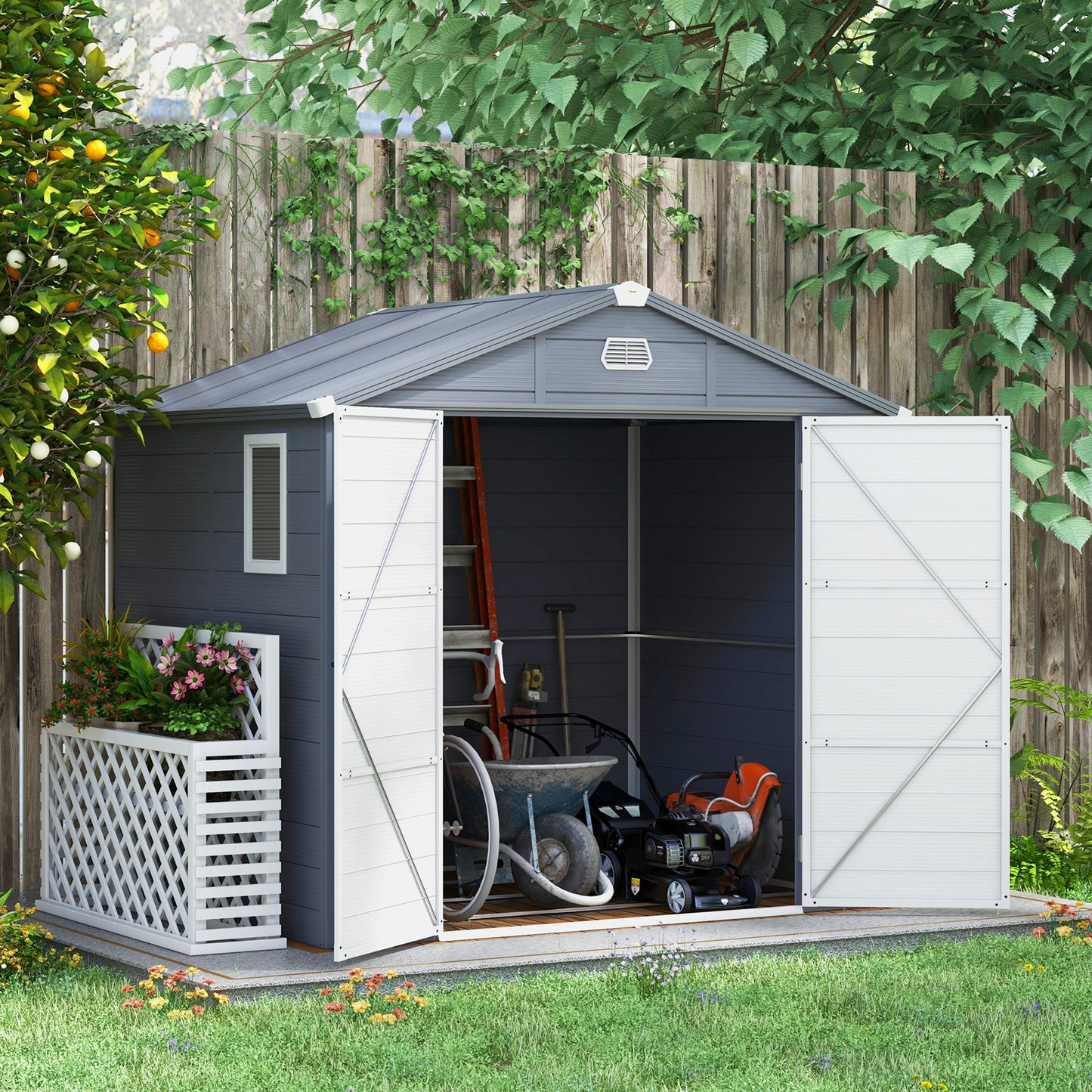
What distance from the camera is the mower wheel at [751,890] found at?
6742mm

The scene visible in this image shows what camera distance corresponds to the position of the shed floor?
5.59 meters

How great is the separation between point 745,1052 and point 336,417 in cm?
240

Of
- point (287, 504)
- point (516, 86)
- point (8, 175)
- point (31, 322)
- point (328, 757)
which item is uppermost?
point (516, 86)

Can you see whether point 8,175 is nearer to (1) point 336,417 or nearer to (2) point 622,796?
(1) point 336,417

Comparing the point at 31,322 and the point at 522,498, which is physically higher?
the point at 31,322

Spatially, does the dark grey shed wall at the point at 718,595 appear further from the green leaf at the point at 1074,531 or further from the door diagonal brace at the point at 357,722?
the door diagonal brace at the point at 357,722

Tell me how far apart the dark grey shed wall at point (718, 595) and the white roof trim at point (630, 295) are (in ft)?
5.11

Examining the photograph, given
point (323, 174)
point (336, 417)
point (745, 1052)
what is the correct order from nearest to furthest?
point (745, 1052), point (336, 417), point (323, 174)

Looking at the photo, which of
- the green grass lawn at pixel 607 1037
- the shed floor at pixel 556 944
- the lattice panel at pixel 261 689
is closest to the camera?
the green grass lawn at pixel 607 1037

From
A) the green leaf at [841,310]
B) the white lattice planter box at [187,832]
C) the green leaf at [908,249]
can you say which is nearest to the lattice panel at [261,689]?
the white lattice planter box at [187,832]

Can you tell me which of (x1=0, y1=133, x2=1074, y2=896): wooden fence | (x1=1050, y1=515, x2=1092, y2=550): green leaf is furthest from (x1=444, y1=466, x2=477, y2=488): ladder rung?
(x1=1050, y1=515, x2=1092, y2=550): green leaf

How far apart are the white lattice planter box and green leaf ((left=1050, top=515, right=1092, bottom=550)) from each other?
406cm

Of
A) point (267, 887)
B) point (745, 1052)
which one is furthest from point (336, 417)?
point (745, 1052)

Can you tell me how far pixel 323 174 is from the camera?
7168 millimetres
